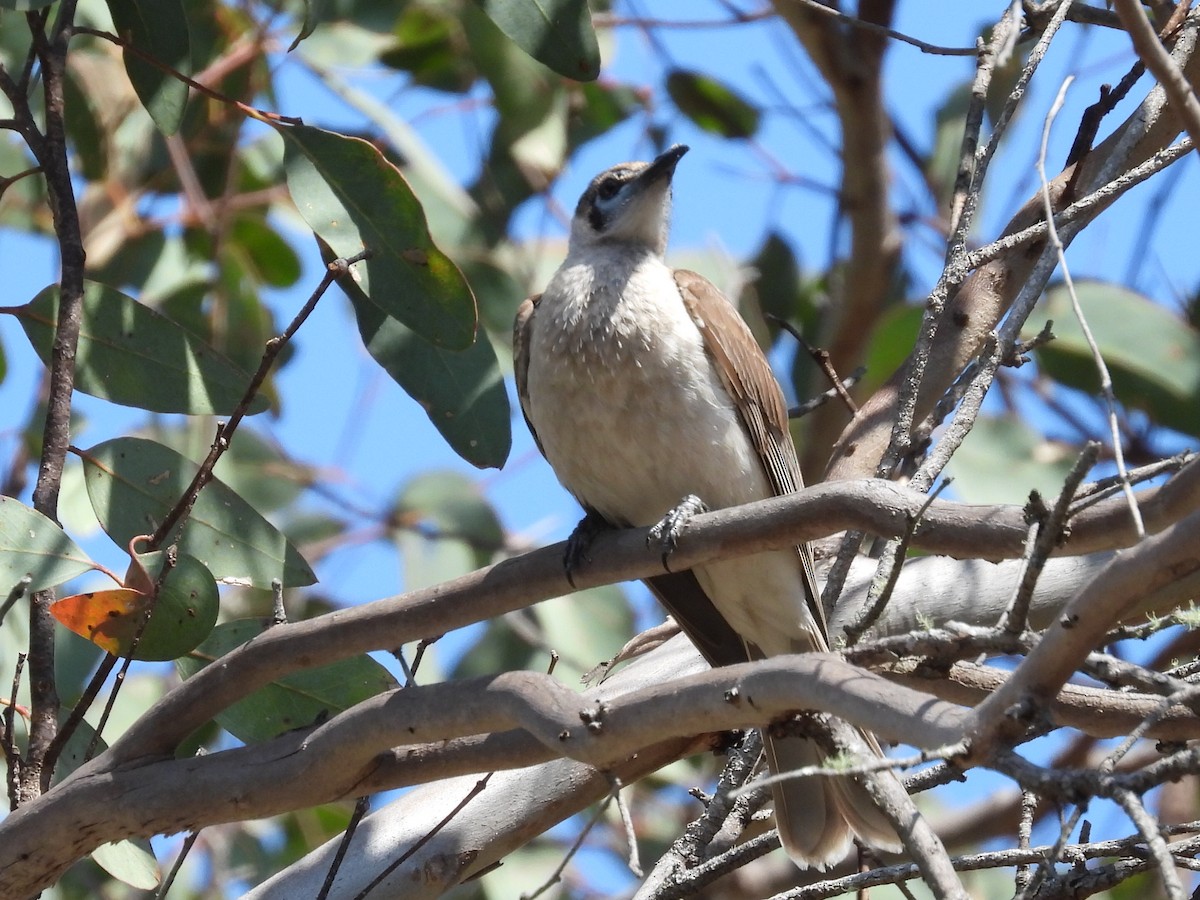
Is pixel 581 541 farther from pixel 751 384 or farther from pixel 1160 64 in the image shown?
pixel 1160 64

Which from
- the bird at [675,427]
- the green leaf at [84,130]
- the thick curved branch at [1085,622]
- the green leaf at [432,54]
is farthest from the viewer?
the green leaf at [432,54]

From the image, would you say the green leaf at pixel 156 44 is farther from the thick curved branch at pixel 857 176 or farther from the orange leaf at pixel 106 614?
the thick curved branch at pixel 857 176

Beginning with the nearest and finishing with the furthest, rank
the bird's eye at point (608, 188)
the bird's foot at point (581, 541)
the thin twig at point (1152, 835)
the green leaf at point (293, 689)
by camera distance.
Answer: the thin twig at point (1152, 835)
the bird's foot at point (581, 541)
the green leaf at point (293, 689)
the bird's eye at point (608, 188)

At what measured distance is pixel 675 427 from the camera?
2.99 m

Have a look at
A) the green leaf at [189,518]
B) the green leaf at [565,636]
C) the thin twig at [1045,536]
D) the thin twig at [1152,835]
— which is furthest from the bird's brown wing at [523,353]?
the thin twig at [1152,835]

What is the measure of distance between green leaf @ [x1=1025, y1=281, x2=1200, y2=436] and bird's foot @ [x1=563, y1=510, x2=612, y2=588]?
1612 mm

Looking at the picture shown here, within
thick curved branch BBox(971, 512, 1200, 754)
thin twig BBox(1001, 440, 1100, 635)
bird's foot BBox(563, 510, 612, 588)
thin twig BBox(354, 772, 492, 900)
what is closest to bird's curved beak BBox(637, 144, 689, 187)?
bird's foot BBox(563, 510, 612, 588)

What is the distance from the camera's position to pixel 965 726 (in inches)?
54.6

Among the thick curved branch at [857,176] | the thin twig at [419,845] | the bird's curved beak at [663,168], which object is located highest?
the thick curved branch at [857,176]

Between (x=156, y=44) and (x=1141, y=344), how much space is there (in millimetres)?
2813

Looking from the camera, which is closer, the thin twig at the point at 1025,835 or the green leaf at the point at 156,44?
the thin twig at the point at 1025,835

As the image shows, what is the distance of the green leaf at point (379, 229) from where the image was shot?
2.61 metres

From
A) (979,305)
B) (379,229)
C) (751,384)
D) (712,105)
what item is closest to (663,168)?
(751,384)

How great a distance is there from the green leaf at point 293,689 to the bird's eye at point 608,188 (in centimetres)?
175
